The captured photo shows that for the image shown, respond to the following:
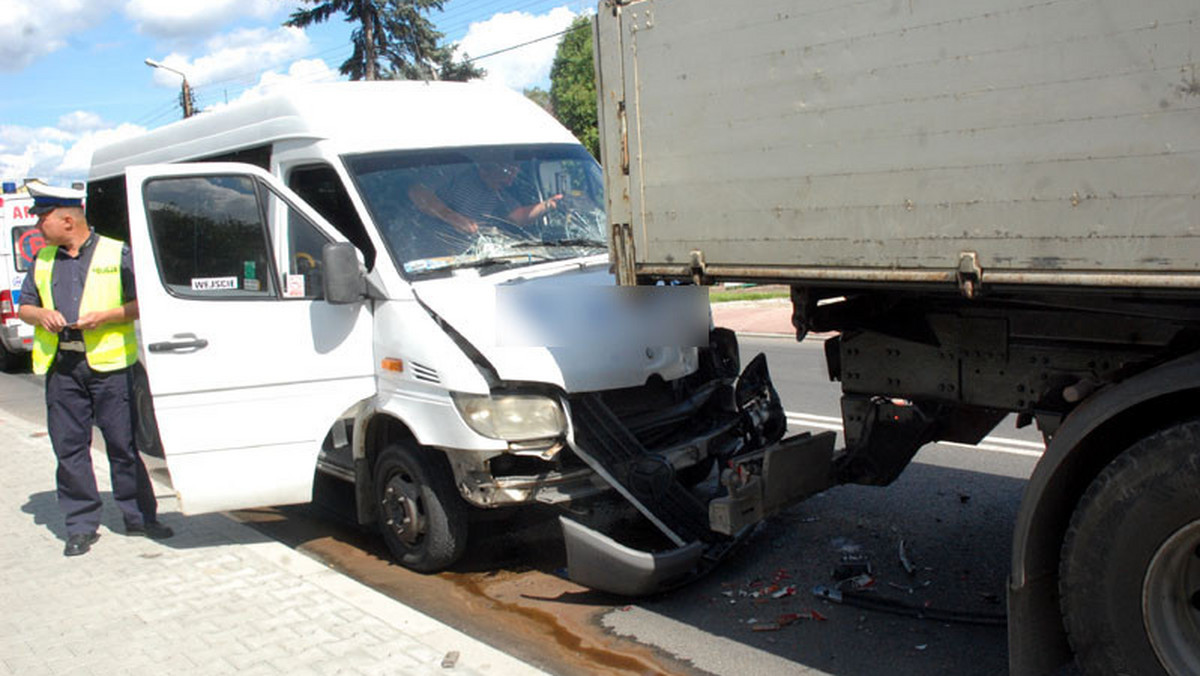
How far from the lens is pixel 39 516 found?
646 cm

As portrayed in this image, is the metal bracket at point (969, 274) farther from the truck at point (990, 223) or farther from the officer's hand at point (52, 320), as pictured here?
the officer's hand at point (52, 320)

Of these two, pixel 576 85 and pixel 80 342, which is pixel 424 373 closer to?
pixel 80 342

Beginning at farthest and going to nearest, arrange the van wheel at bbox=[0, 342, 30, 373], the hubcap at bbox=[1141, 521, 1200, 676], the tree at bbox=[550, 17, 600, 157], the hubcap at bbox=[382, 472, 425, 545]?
the tree at bbox=[550, 17, 600, 157] → the van wheel at bbox=[0, 342, 30, 373] → the hubcap at bbox=[382, 472, 425, 545] → the hubcap at bbox=[1141, 521, 1200, 676]

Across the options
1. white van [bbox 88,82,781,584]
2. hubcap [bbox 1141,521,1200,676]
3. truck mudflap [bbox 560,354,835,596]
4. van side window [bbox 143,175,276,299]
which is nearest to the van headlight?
white van [bbox 88,82,781,584]

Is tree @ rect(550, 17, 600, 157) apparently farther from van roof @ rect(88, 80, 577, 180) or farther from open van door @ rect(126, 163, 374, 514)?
open van door @ rect(126, 163, 374, 514)

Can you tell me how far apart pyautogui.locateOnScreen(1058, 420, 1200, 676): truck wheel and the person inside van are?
3391 mm

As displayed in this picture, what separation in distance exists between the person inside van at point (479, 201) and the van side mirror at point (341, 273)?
57cm

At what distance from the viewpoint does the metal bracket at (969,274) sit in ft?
10.1

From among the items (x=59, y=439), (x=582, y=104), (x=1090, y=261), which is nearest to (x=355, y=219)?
(x=59, y=439)

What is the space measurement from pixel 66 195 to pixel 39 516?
2.26 metres

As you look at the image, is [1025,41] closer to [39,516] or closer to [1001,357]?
[1001,357]

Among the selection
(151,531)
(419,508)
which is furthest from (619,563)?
(151,531)

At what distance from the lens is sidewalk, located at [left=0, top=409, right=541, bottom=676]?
4105 millimetres

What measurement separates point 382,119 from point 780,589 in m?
3.28
